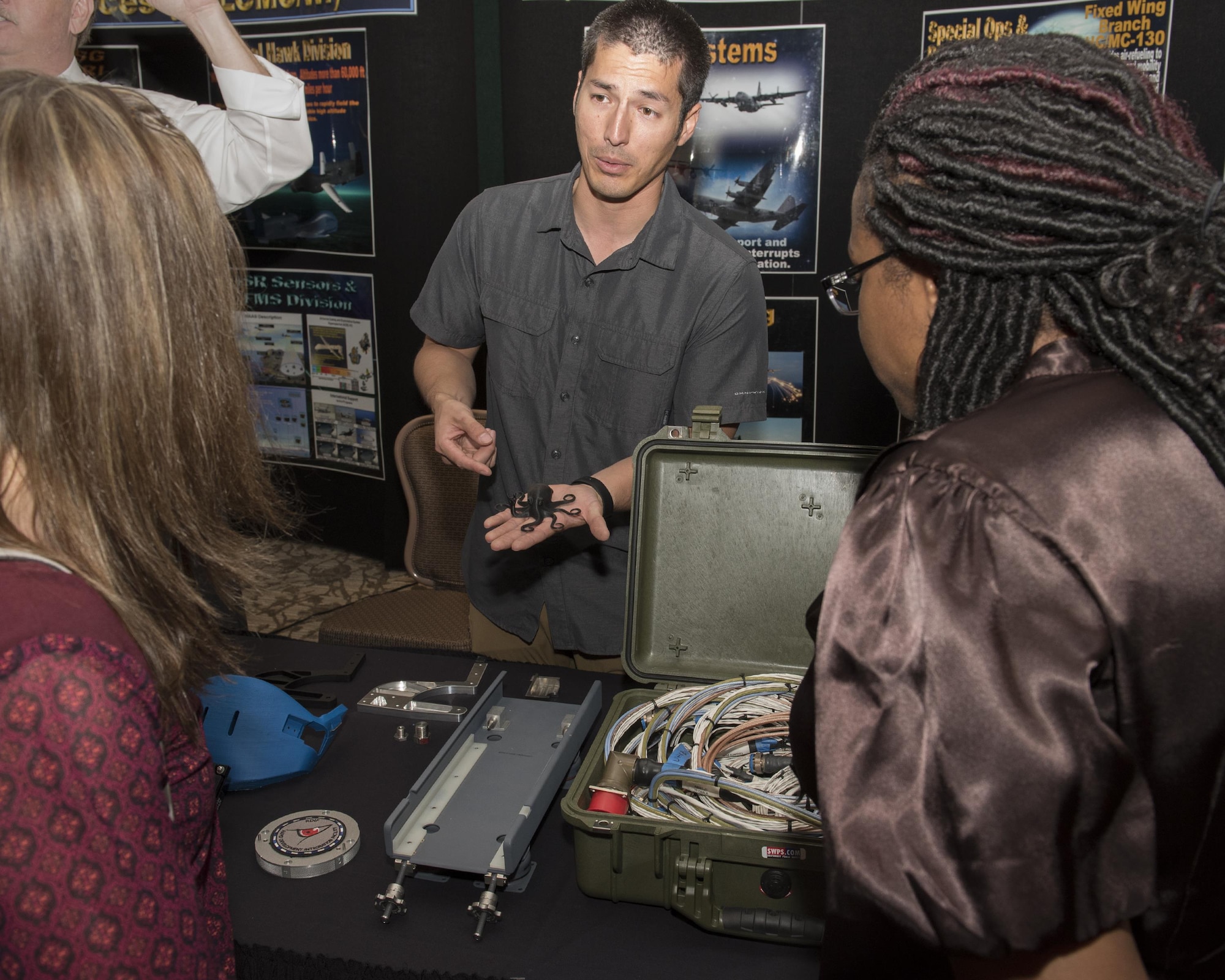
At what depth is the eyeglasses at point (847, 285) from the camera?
1.09 metres

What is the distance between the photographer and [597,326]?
230 cm

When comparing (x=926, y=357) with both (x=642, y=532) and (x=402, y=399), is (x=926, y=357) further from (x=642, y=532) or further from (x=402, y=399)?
(x=402, y=399)

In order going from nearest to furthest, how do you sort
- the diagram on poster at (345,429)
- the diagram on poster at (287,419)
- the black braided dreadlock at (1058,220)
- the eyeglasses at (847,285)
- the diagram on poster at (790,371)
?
the black braided dreadlock at (1058,220), the eyeglasses at (847,285), the diagram on poster at (790,371), the diagram on poster at (345,429), the diagram on poster at (287,419)

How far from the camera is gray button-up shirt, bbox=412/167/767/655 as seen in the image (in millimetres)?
2285

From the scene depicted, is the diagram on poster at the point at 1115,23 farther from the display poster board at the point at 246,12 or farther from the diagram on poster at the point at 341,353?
the diagram on poster at the point at 341,353

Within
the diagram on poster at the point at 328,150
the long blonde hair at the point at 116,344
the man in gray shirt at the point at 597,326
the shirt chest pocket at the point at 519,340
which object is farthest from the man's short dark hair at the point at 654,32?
the diagram on poster at the point at 328,150

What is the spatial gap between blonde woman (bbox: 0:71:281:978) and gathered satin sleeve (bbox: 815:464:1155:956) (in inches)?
23.1

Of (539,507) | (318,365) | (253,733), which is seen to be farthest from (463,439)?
(318,365)

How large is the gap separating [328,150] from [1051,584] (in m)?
3.76

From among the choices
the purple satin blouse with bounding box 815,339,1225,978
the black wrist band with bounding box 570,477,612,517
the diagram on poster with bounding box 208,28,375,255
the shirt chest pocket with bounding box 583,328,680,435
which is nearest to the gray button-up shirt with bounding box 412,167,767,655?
the shirt chest pocket with bounding box 583,328,680,435

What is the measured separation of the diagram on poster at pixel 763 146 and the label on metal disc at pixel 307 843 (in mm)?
2411

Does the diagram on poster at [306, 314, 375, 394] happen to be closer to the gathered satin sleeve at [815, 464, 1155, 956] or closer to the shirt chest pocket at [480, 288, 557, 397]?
the shirt chest pocket at [480, 288, 557, 397]

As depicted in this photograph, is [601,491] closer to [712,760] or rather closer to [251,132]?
[712,760]

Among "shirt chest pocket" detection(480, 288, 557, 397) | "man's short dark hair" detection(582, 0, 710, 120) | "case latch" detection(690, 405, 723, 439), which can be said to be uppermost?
"man's short dark hair" detection(582, 0, 710, 120)
